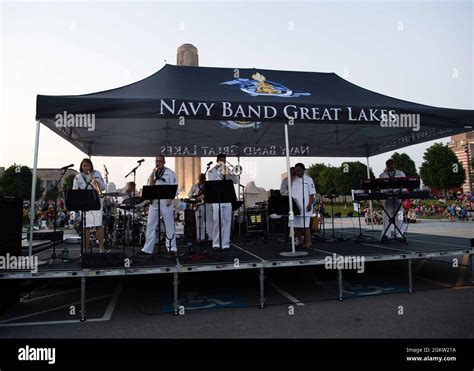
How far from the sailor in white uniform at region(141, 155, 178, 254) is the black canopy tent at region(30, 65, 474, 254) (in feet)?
3.81

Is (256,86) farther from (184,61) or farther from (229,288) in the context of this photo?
(184,61)

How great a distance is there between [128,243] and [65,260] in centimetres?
315

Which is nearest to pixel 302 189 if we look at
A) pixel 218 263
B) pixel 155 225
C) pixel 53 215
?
pixel 218 263

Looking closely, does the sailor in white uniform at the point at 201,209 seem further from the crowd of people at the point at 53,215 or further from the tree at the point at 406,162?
the tree at the point at 406,162

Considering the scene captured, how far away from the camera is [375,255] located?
6.82m

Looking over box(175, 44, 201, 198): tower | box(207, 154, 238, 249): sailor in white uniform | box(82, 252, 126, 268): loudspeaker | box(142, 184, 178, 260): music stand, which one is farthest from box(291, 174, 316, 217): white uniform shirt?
box(175, 44, 201, 198): tower

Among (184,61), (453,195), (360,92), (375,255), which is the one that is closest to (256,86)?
(360,92)

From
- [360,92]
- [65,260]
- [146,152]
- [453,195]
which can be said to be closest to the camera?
[65,260]

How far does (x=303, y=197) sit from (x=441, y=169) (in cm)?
6746

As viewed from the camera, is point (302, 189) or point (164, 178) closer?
point (164, 178)

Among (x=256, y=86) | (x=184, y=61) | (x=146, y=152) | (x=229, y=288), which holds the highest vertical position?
(x=184, y=61)

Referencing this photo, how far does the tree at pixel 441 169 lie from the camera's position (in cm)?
6462

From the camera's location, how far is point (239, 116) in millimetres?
6848

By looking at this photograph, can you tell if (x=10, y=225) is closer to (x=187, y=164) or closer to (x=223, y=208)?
(x=223, y=208)
